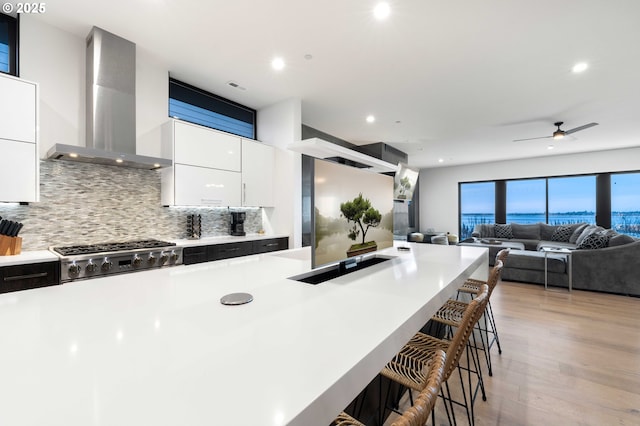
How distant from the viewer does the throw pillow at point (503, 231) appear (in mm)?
7868

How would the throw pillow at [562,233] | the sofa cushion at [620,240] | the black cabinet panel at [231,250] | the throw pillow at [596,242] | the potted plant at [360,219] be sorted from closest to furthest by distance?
the potted plant at [360,219]
the black cabinet panel at [231,250]
the sofa cushion at [620,240]
the throw pillow at [596,242]
the throw pillow at [562,233]

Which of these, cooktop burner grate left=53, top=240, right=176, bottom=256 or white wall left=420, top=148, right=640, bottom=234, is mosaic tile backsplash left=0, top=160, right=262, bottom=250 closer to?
cooktop burner grate left=53, top=240, right=176, bottom=256

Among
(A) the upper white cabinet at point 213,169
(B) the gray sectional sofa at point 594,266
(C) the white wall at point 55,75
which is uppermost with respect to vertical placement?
(C) the white wall at point 55,75

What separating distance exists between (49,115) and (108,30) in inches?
35.3

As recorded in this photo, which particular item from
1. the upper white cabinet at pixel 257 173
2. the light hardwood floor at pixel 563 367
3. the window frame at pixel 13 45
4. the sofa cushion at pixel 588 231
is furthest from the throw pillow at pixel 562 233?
the window frame at pixel 13 45

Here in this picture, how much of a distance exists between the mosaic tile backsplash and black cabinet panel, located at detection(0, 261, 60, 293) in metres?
0.53

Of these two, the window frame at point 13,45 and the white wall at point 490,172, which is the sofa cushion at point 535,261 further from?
the window frame at point 13,45

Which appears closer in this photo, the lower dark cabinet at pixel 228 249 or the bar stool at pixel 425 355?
the bar stool at pixel 425 355

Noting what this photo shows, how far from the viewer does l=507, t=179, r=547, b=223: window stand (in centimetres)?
813

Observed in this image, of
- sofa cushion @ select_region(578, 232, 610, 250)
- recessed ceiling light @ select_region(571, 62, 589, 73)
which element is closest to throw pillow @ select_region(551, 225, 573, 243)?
sofa cushion @ select_region(578, 232, 610, 250)

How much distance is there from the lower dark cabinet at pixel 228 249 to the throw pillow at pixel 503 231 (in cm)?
679

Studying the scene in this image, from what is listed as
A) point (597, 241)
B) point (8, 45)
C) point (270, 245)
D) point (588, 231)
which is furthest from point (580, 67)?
point (8, 45)

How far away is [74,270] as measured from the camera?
84.1 inches

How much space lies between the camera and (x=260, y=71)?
312cm
